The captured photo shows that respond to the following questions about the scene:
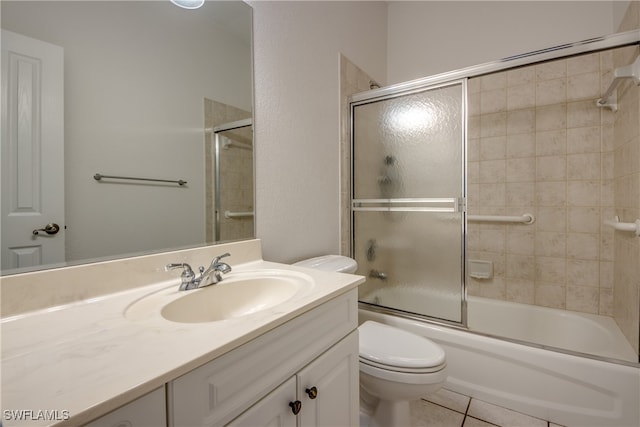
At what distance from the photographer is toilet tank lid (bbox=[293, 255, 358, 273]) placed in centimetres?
144

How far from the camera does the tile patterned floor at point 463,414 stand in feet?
4.53

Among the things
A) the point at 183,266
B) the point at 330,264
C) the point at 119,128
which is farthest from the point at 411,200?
the point at 119,128

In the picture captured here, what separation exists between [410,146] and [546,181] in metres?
1.11

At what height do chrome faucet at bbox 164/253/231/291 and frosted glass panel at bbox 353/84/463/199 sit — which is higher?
frosted glass panel at bbox 353/84/463/199

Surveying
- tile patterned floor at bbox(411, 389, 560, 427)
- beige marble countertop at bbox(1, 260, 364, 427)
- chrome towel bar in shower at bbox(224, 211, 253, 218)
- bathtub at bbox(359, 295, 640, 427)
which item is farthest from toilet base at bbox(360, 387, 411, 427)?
chrome towel bar in shower at bbox(224, 211, 253, 218)

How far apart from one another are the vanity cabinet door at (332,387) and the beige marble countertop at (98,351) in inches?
7.7

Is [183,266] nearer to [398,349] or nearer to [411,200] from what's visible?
[398,349]

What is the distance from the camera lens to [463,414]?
1444mm

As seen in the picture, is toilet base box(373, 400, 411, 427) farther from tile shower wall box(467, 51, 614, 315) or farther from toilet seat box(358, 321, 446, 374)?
tile shower wall box(467, 51, 614, 315)

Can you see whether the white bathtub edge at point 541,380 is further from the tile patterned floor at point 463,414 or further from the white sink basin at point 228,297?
the white sink basin at point 228,297

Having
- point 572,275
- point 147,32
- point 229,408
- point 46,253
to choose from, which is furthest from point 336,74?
point 572,275

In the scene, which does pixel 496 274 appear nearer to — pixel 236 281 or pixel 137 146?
pixel 236 281

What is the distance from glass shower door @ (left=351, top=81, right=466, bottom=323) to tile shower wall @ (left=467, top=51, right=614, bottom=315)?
2.60ft

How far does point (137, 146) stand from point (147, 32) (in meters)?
0.38
